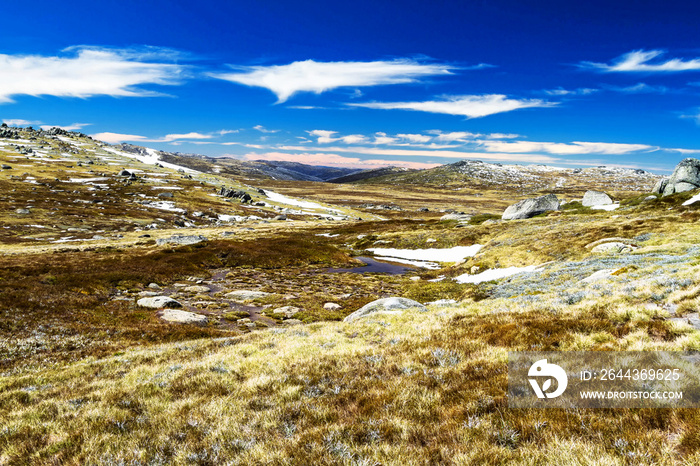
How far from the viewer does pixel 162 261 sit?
41.1 metres

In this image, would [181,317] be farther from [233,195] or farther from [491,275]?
[233,195]

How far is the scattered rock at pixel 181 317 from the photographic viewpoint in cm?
2153

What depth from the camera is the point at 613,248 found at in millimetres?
33750

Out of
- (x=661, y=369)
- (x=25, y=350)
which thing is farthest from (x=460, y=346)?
(x=25, y=350)

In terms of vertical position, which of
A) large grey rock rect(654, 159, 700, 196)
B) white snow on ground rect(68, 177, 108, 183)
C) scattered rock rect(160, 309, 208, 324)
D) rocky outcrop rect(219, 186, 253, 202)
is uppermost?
large grey rock rect(654, 159, 700, 196)

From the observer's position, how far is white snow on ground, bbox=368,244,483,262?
190 feet

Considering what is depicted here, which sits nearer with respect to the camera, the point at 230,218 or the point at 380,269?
the point at 380,269

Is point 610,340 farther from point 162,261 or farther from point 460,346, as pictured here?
point 162,261

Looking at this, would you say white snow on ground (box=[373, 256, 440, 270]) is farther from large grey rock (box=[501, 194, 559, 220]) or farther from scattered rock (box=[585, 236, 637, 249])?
large grey rock (box=[501, 194, 559, 220])

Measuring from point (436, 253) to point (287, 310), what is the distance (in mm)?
40501

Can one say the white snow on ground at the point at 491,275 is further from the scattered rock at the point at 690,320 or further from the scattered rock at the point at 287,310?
the scattered rock at the point at 690,320

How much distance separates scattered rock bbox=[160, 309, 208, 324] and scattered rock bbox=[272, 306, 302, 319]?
6.02 meters

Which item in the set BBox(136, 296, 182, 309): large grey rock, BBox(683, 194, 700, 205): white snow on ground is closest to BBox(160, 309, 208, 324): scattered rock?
BBox(136, 296, 182, 309): large grey rock

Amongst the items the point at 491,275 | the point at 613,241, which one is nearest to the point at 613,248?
the point at 613,241
